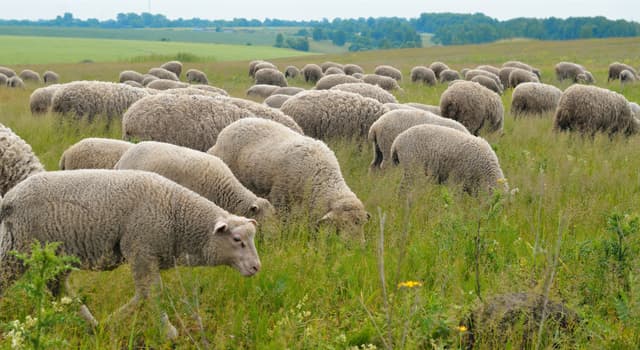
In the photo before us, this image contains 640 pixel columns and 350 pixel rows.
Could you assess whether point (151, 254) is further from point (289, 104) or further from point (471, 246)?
point (289, 104)

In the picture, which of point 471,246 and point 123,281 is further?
point 471,246

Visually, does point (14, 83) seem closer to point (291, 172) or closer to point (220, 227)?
point (291, 172)

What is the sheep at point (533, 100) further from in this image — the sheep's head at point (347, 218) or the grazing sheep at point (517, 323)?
the grazing sheep at point (517, 323)

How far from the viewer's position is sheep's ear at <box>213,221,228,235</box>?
4263 millimetres

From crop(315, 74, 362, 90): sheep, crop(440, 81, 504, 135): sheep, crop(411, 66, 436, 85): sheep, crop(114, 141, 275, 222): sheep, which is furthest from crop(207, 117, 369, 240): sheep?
crop(411, 66, 436, 85): sheep

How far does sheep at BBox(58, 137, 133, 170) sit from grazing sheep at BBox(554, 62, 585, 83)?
1000 inches

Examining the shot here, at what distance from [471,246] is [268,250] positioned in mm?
1813

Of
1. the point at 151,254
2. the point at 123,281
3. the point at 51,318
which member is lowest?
the point at 123,281

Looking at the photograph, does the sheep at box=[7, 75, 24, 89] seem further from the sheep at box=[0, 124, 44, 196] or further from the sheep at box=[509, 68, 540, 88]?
the sheep at box=[0, 124, 44, 196]

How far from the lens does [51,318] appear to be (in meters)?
2.67

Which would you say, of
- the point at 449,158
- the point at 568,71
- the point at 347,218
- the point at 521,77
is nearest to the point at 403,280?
the point at 347,218

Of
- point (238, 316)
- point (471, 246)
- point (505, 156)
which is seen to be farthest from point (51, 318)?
point (505, 156)

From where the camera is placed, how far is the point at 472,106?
11305 millimetres

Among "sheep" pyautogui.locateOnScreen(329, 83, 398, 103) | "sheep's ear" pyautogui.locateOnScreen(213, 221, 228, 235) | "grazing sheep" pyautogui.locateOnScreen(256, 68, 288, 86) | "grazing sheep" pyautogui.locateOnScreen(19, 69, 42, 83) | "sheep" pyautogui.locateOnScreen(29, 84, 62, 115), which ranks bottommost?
"grazing sheep" pyautogui.locateOnScreen(19, 69, 42, 83)
